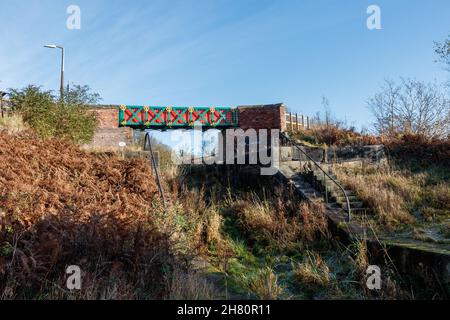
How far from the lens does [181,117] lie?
71.7ft

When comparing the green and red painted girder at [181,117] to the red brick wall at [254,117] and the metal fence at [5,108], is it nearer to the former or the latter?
the red brick wall at [254,117]

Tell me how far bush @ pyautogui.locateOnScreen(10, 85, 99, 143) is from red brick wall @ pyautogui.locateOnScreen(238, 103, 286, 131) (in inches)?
411

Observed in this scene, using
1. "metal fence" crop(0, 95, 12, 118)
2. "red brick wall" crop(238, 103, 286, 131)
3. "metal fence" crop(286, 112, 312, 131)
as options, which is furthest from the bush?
"metal fence" crop(286, 112, 312, 131)

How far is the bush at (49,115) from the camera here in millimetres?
11195

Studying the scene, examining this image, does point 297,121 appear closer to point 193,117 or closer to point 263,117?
point 263,117

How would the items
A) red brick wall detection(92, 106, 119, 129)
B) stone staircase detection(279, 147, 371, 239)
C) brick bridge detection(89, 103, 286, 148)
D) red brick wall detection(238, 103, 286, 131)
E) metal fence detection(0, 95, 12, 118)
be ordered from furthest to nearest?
red brick wall detection(238, 103, 286, 131) → brick bridge detection(89, 103, 286, 148) → red brick wall detection(92, 106, 119, 129) → metal fence detection(0, 95, 12, 118) → stone staircase detection(279, 147, 371, 239)

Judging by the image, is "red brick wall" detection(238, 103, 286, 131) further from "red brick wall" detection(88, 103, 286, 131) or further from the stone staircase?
the stone staircase

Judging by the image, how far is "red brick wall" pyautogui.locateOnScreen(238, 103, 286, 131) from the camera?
2081 cm

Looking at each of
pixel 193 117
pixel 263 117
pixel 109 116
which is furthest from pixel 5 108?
pixel 263 117

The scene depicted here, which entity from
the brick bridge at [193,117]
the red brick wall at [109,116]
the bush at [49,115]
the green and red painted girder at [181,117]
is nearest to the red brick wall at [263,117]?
the brick bridge at [193,117]

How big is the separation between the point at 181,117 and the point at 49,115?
10775 millimetres

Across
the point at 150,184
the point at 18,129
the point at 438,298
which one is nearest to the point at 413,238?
the point at 438,298

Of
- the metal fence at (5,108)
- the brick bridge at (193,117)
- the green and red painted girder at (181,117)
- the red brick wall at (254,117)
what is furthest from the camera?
the green and red painted girder at (181,117)

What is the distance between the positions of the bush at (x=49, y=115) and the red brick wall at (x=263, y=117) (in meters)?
10.4
